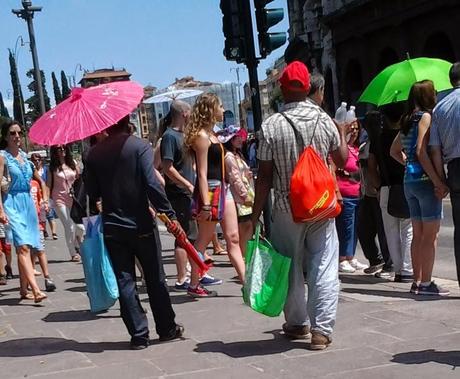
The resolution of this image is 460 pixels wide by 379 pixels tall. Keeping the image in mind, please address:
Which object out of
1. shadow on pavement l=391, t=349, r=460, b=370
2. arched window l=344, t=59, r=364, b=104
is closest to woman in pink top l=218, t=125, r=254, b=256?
shadow on pavement l=391, t=349, r=460, b=370

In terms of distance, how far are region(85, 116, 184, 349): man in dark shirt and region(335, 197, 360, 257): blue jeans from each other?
3.41 metres

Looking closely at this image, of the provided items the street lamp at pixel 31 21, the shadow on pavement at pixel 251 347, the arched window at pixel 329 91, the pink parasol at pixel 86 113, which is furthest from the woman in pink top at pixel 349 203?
the arched window at pixel 329 91

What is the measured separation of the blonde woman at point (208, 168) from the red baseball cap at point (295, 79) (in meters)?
1.84

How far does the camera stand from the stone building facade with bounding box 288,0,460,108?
31.4m

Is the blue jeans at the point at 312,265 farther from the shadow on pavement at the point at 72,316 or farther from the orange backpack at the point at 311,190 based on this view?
the shadow on pavement at the point at 72,316

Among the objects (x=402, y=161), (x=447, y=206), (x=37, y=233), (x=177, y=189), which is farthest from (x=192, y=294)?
(x=447, y=206)

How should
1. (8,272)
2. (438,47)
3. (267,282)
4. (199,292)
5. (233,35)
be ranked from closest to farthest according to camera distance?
(267,282) → (199,292) → (233,35) → (8,272) → (438,47)

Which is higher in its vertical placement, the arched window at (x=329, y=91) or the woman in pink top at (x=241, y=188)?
the arched window at (x=329, y=91)

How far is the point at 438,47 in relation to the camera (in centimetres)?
3259

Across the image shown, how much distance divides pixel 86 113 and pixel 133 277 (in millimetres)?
1239

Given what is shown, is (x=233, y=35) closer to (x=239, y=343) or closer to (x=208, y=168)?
(x=208, y=168)

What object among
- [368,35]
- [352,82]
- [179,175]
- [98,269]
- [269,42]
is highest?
[368,35]

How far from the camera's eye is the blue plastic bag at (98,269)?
604cm

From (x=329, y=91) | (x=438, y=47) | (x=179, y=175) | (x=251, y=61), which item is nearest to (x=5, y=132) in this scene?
(x=179, y=175)
